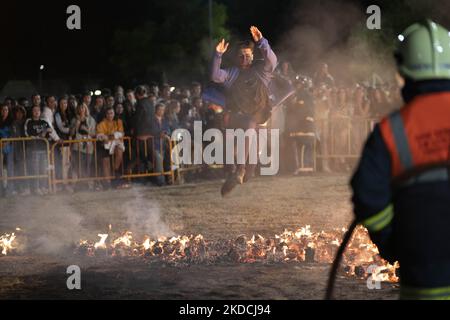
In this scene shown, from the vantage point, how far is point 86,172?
1440cm

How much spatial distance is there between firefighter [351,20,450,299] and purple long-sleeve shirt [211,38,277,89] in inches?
234

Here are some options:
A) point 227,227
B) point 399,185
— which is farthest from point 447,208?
point 227,227

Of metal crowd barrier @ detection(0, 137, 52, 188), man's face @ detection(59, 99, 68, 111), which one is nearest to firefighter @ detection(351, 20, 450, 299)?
metal crowd barrier @ detection(0, 137, 52, 188)

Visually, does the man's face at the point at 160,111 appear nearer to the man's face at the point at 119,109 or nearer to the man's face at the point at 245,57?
the man's face at the point at 119,109

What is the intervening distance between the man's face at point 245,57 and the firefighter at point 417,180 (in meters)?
6.11

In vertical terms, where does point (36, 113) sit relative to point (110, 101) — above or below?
below

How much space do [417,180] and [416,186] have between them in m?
0.03

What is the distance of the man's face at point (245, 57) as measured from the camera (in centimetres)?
940

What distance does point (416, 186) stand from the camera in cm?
324

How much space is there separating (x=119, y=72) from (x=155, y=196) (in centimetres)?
2485

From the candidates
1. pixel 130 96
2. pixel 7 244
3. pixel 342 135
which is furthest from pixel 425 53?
pixel 342 135

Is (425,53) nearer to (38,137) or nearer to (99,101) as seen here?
(38,137)

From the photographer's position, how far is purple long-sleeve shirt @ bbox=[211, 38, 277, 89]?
30.3 feet
